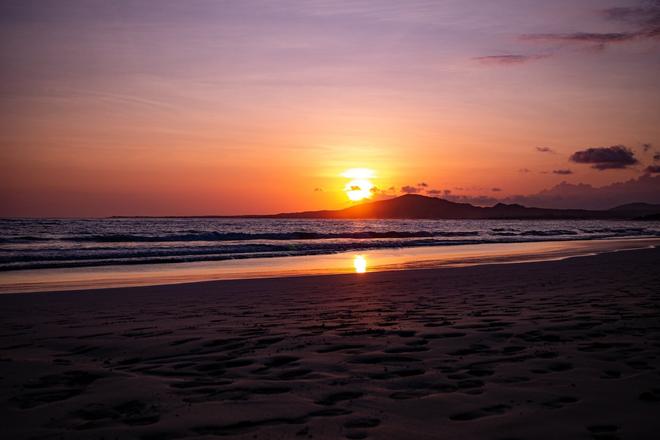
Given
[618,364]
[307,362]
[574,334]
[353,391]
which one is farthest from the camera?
[574,334]

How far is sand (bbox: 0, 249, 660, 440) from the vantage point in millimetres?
3771

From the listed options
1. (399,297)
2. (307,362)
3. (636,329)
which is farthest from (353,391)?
(399,297)

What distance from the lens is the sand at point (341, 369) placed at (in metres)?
3.77

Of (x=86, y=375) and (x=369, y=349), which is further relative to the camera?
(x=369, y=349)

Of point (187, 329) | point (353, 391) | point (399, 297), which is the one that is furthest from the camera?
point (399, 297)

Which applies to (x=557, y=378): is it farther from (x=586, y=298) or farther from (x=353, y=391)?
(x=586, y=298)

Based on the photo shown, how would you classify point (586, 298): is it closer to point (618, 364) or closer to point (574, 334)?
point (574, 334)

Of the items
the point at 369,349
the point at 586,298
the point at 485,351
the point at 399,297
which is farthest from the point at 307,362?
the point at 586,298

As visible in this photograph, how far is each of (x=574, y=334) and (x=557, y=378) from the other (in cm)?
208

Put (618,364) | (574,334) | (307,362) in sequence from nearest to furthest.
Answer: (618,364) → (307,362) → (574,334)

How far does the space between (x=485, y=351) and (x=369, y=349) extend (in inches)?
50.8

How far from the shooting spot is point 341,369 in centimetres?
520

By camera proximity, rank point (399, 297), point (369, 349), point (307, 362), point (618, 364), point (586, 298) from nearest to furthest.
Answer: point (618, 364), point (307, 362), point (369, 349), point (586, 298), point (399, 297)

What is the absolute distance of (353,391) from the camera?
4484 mm
